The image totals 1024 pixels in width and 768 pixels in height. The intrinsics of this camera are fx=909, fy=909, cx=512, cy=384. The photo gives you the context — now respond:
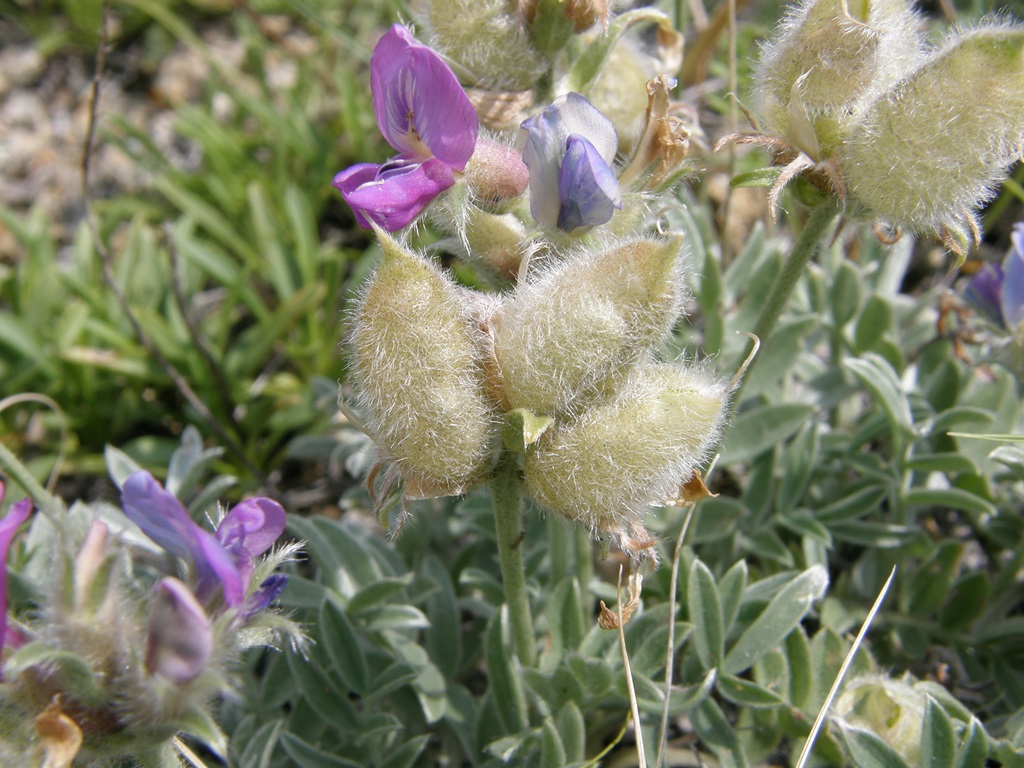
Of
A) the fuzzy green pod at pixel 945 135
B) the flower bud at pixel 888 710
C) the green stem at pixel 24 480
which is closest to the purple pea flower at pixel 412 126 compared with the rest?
the fuzzy green pod at pixel 945 135

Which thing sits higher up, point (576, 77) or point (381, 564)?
point (576, 77)

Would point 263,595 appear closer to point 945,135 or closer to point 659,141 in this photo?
point 659,141

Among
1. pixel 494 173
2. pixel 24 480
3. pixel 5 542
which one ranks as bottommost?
pixel 24 480

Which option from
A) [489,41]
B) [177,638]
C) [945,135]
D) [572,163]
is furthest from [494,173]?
[177,638]

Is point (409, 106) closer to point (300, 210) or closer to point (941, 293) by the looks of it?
point (941, 293)

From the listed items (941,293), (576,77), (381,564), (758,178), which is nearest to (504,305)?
(758,178)

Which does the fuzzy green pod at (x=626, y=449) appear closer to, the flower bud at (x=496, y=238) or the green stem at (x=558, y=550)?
the flower bud at (x=496, y=238)
